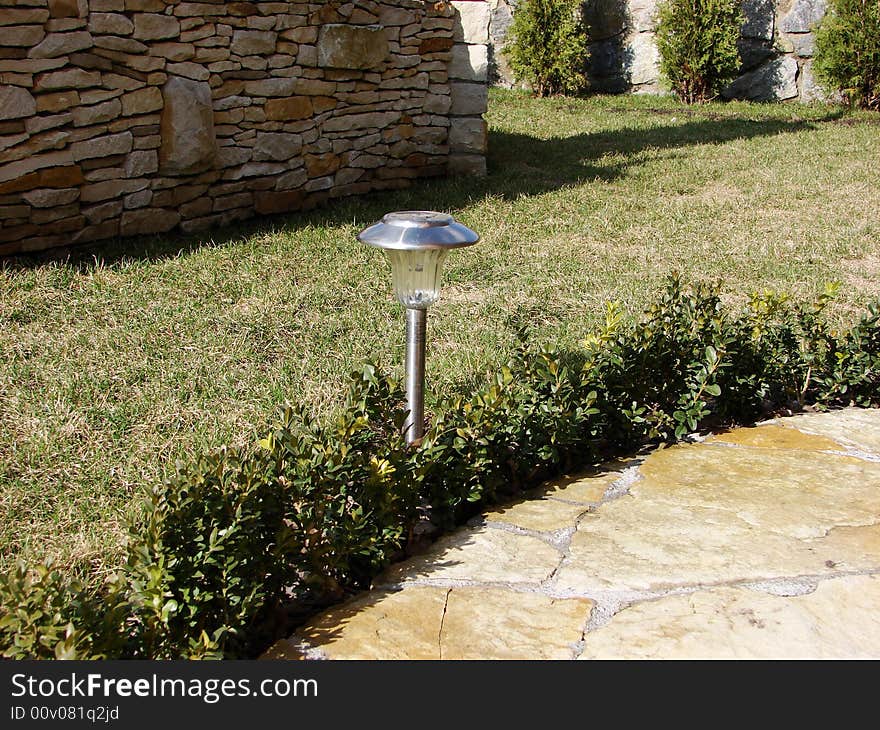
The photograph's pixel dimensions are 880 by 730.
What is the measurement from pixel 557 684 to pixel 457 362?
1.99m

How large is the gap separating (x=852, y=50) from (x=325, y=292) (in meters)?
9.67

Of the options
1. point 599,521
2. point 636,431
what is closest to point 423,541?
point 599,521

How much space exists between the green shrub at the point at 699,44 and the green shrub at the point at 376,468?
31.1 ft

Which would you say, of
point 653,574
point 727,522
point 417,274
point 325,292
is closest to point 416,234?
point 417,274

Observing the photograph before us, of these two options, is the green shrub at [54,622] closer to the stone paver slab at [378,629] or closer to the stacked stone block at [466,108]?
the stone paver slab at [378,629]

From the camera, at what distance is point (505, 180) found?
7.68 meters

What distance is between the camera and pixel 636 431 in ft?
11.4

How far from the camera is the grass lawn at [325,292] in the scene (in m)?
3.14

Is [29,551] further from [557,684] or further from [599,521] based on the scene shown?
[599,521]

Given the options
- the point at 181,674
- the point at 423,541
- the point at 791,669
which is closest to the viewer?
the point at 181,674

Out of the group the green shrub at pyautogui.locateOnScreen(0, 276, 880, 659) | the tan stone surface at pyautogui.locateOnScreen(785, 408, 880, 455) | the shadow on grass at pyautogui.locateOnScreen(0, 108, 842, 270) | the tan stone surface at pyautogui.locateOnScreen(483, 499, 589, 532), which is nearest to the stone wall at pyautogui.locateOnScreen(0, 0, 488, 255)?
the shadow on grass at pyautogui.locateOnScreen(0, 108, 842, 270)

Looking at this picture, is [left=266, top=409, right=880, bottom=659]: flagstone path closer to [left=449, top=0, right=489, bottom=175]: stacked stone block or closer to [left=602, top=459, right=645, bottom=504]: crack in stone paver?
[left=602, top=459, right=645, bottom=504]: crack in stone paver

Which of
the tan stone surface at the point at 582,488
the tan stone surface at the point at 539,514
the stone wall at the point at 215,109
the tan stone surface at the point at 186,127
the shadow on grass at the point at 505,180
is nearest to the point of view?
the tan stone surface at the point at 539,514

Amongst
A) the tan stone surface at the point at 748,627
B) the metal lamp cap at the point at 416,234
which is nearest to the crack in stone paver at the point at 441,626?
the tan stone surface at the point at 748,627
